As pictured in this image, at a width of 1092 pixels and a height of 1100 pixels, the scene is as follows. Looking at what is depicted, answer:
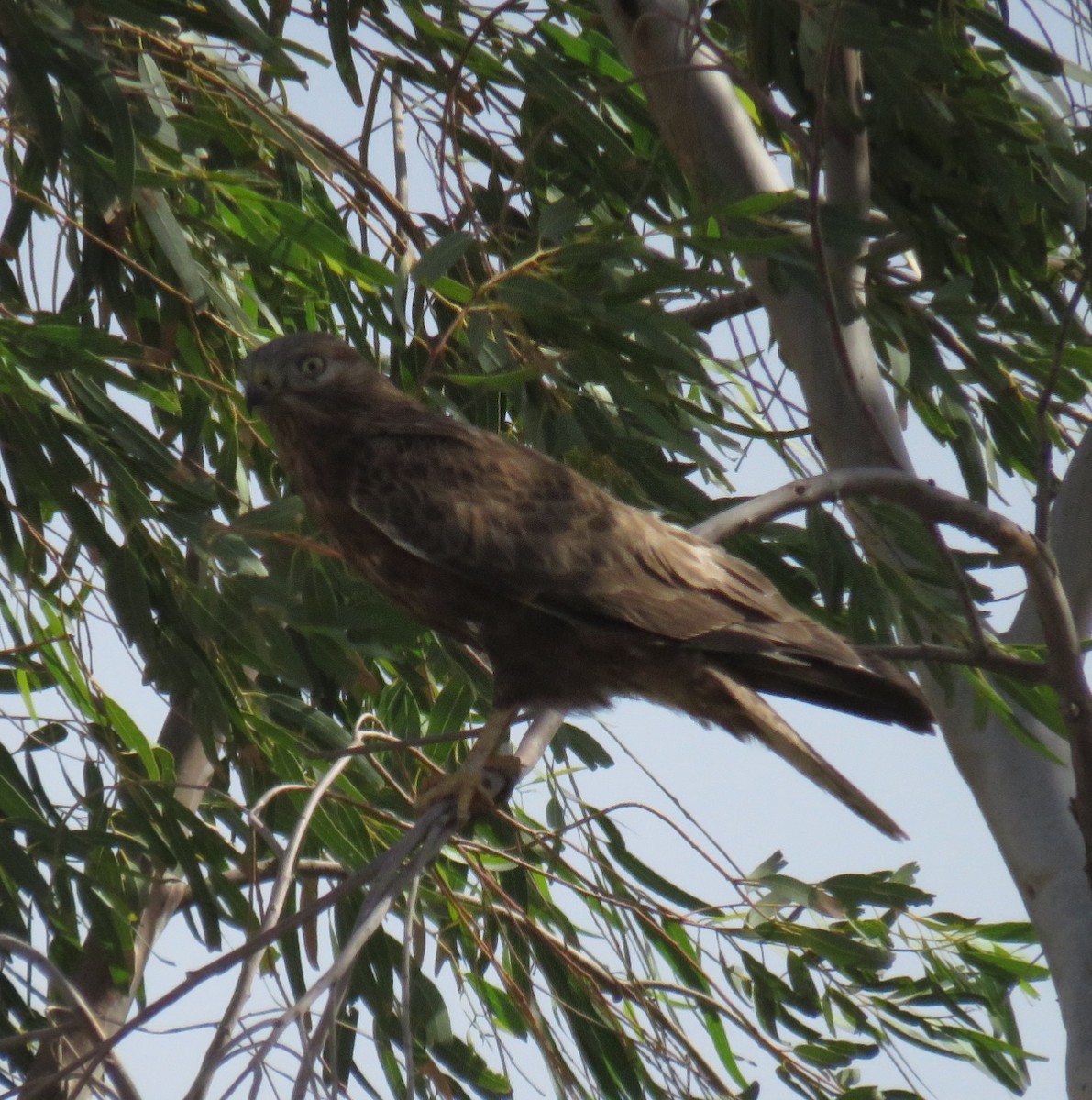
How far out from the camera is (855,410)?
11.7 feet

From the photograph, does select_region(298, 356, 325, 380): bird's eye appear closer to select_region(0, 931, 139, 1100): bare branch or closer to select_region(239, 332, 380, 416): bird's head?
select_region(239, 332, 380, 416): bird's head

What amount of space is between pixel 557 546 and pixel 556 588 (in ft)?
0.34

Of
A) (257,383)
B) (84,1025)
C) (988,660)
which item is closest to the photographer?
(84,1025)

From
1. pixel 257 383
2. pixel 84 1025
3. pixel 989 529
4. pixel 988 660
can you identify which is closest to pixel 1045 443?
pixel 989 529

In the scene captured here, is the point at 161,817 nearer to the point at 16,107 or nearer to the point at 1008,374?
the point at 16,107

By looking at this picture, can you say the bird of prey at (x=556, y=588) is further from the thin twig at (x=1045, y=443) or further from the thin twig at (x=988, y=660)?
the thin twig at (x=1045, y=443)

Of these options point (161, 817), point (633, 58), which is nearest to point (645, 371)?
point (633, 58)

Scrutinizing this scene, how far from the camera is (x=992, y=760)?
3.95 metres

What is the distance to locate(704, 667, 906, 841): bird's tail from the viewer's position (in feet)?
10.7

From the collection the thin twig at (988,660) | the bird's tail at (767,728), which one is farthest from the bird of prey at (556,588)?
the thin twig at (988,660)

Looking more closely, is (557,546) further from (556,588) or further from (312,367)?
(312,367)

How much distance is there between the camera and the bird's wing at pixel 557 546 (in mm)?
3387

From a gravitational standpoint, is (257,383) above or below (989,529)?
above

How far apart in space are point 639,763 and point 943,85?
184cm
